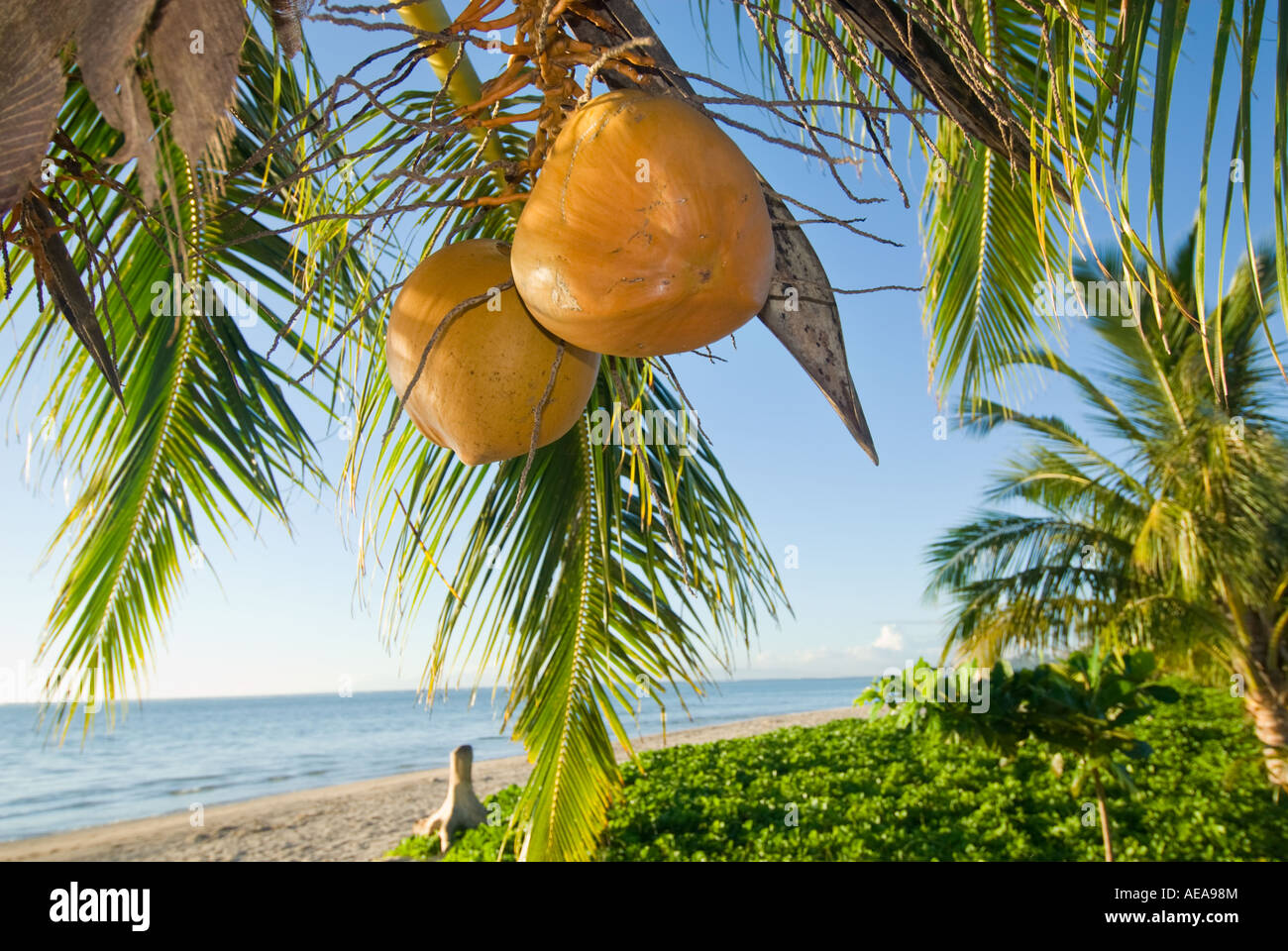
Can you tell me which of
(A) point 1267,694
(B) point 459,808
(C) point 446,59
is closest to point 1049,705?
(A) point 1267,694

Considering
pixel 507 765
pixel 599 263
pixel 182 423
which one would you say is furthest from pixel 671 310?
pixel 507 765

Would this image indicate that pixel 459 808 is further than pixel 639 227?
Yes

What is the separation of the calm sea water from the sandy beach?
5.85 feet

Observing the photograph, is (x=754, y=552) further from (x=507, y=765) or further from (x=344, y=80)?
(x=507, y=765)

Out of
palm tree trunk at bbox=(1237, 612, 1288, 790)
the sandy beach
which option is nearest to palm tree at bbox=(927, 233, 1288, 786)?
palm tree trunk at bbox=(1237, 612, 1288, 790)

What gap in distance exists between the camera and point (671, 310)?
77cm

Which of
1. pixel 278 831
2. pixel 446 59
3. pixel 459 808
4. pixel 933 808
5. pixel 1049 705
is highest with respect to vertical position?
pixel 446 59

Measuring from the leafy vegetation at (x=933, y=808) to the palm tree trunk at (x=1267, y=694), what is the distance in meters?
0.24

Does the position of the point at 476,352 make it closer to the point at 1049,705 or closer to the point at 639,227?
the point at 639,227

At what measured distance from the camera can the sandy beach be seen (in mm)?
12102

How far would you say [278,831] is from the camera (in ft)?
45.1

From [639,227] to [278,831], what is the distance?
1541cm

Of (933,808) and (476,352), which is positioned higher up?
(476,352)

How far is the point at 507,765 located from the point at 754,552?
1951cm
